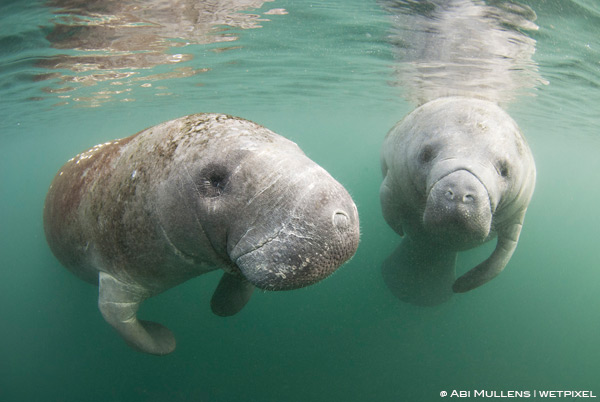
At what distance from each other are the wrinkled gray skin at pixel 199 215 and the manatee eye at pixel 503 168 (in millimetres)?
2343

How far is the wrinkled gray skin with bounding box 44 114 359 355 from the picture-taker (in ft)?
5.59

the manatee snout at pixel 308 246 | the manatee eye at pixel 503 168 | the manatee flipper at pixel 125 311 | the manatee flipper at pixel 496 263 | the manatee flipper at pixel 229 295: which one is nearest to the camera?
the manatee snout at pixel 308 246

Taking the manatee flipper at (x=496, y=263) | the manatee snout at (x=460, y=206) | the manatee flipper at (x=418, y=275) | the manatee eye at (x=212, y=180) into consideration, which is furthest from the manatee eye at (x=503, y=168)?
the manatee flipper at (x=418, y=275)

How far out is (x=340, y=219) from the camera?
169cm

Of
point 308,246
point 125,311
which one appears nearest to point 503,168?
point 308,246

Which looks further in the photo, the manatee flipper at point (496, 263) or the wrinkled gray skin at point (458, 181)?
the manatee flipper at point (496, 263)

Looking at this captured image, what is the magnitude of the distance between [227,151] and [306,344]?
8.10 meters

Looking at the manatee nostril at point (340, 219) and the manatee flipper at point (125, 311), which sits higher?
the manatee nostril at point (340, 219)

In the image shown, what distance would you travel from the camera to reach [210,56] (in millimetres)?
9734

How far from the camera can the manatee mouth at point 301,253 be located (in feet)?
5.44

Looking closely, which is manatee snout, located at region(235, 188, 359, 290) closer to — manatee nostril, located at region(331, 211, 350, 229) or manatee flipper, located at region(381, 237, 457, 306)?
manatee nostril, located at region(331, 211, 350, 229)

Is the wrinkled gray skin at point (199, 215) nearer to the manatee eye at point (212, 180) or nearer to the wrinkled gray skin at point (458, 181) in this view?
the manatee eye at point (212, 180)

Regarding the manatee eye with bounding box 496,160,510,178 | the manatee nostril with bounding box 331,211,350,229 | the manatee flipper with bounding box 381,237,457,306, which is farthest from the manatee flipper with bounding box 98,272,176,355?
the manatee flipper with bounding box 381,237,457,306

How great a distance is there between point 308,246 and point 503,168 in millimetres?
2782
